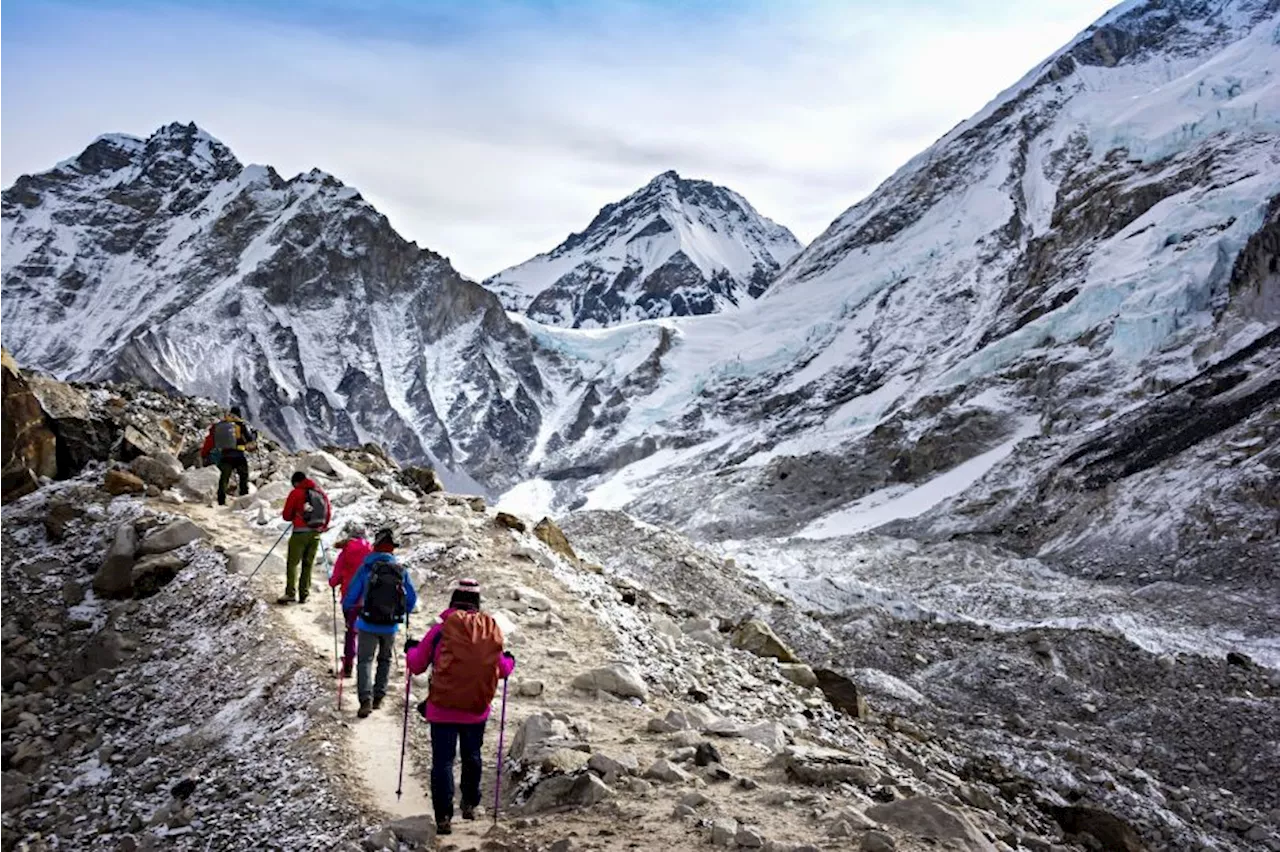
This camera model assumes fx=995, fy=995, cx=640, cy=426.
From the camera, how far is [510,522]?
20.2 metres

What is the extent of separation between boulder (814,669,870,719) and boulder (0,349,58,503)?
15033mm

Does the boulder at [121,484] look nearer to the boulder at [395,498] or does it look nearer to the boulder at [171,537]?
the boulder at [171,537]

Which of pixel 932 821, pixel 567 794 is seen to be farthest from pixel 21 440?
pixel 932 821

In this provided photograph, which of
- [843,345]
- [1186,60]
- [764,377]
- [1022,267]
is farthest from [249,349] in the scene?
[1186,60]

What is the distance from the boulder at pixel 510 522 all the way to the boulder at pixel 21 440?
28.3 ft

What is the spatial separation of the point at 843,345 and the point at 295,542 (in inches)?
5905

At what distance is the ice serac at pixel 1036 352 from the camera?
62688mm

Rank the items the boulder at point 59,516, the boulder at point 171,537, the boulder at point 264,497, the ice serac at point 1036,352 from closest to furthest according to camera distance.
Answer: the boulder at point 171,537 < the boulder at point 59,516 < the boulder at point 264,497 < the ice serac at point 1036,352

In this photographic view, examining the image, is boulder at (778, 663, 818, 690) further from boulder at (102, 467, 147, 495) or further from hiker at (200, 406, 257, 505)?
boulder at (102, 467, 147, 495)

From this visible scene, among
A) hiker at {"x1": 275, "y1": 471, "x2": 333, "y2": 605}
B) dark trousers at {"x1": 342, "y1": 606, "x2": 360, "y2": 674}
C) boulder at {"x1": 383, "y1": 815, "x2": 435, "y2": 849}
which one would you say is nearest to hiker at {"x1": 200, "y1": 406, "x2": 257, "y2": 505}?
hiker at {"x1": 275, "y1": 471, "x2": 333, "y2": 605}

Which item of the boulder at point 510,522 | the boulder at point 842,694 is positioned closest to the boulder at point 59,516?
the boulder at point 510,522

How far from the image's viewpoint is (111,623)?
1431 centimetres

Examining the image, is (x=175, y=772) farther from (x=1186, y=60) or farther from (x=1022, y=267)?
(x=1186, y=60)

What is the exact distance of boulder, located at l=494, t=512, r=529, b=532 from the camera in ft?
65.6
